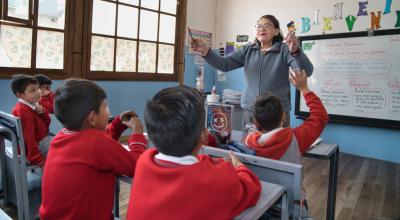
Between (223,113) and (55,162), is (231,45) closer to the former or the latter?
(223,113)

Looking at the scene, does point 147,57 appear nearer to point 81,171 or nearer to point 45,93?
point 45,93

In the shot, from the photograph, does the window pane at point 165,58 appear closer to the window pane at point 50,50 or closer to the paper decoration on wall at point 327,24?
the window pane at point 50,50

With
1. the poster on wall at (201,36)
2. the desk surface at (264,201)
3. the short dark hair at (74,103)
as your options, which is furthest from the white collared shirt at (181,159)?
the poster on wall at (201,36)

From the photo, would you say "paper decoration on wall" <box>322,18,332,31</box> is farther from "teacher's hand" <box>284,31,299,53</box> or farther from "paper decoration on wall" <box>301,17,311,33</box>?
"teacher's hand" <box>284,31,299,53</box>

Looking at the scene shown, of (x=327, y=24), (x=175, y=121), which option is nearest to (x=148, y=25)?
(x=327, y=24)

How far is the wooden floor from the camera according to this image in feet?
7.60

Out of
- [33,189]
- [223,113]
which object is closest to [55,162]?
[223,113]

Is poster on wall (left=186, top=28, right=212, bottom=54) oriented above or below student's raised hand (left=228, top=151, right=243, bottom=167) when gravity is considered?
above

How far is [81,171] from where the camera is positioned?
1081mm

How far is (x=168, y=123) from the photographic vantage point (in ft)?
2.68

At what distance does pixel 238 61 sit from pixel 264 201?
1366mm

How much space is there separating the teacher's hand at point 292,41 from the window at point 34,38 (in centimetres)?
233

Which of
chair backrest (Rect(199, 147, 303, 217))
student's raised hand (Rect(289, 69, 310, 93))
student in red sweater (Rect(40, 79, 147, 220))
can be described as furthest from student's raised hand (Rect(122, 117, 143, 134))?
student's raised hand (Rect(289, 69, 310, 93))

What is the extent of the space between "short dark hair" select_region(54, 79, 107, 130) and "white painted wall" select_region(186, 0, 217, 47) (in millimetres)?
3781
